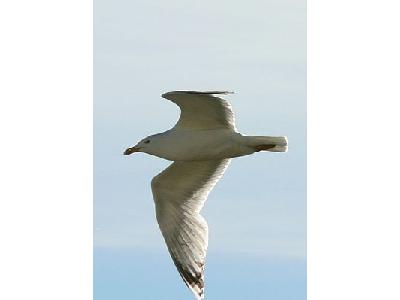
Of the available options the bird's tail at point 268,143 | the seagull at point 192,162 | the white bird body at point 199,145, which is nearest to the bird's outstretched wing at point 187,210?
the seagull at point 192,162

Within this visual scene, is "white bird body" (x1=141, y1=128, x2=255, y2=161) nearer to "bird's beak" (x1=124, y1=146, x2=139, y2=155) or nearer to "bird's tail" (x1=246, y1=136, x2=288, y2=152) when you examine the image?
"bird's tail" (x1=246, y1=136, x2=288, y2=152)

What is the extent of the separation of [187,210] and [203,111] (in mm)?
706

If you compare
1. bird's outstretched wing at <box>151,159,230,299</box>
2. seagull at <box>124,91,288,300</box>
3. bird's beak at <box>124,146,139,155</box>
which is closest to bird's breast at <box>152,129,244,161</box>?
seagull at <box>124,91,288,300</box>

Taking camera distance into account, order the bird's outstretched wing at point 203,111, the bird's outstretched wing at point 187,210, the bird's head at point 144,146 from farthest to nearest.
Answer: the bird's outstretched wing at point 187,210, the bird's head at point 144,146, the bird's outstretched wing at point 203,111

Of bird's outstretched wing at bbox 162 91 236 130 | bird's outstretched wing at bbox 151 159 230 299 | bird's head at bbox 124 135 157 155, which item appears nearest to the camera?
bird's outstretched wing at bbox 162 91 236 130

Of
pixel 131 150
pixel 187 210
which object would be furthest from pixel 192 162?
pixel 131 150

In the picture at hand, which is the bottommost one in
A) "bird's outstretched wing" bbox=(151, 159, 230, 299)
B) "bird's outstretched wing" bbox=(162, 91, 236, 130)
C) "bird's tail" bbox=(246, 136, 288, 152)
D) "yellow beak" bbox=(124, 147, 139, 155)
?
"bird's outstretched wing" bbox=(151, 159, 230, 299)

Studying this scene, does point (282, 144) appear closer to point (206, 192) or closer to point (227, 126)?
point (227, 126)

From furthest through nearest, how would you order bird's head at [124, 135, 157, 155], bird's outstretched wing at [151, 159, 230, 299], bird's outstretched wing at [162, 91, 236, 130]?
bird's outstretched wing at [151, 159, 230, 299] → bird's head at [124, 135, 157, 155] → bird's outstretched wing at [162, 91, 236, 130]

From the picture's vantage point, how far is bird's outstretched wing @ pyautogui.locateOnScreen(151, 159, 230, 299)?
6.04 meters

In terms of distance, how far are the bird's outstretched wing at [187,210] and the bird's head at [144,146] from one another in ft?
0.79

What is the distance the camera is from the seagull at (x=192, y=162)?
5621 mm

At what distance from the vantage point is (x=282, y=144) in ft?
18.6

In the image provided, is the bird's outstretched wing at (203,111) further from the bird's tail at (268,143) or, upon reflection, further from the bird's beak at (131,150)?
the bird's beak at (131,150)
